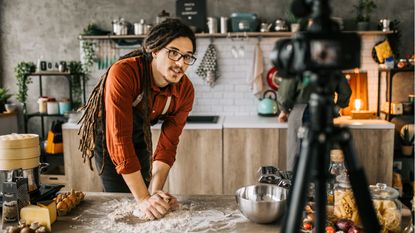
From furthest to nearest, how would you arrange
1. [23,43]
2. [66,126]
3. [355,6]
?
[23,43], [355,6], [66,126]

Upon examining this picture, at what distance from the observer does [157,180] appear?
2303mm

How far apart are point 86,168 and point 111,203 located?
9.13 feet

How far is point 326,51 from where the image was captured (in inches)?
35.6

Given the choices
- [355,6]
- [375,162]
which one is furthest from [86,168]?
[355,6]

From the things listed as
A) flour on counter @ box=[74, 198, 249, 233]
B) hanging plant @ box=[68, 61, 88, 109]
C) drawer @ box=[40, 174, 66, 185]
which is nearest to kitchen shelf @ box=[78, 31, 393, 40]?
hanging plant @ box=[68, 61, 88, 109]

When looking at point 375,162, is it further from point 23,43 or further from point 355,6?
point 23,43

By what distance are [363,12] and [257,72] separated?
1382mm

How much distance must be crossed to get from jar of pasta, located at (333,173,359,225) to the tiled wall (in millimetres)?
3501

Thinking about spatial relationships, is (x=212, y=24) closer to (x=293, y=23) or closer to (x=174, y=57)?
(x=293, y=23)

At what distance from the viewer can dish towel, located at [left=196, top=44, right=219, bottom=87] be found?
519cm

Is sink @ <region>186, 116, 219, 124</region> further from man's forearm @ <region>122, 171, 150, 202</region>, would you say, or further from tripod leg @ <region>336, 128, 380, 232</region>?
tripod leg @ <region>336, 128, 380, 232</region>

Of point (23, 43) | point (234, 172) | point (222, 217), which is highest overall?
point (23, 43)

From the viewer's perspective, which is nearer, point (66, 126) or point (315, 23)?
point (315, 23)

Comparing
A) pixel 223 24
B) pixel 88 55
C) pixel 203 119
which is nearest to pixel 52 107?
pixel 88 55
